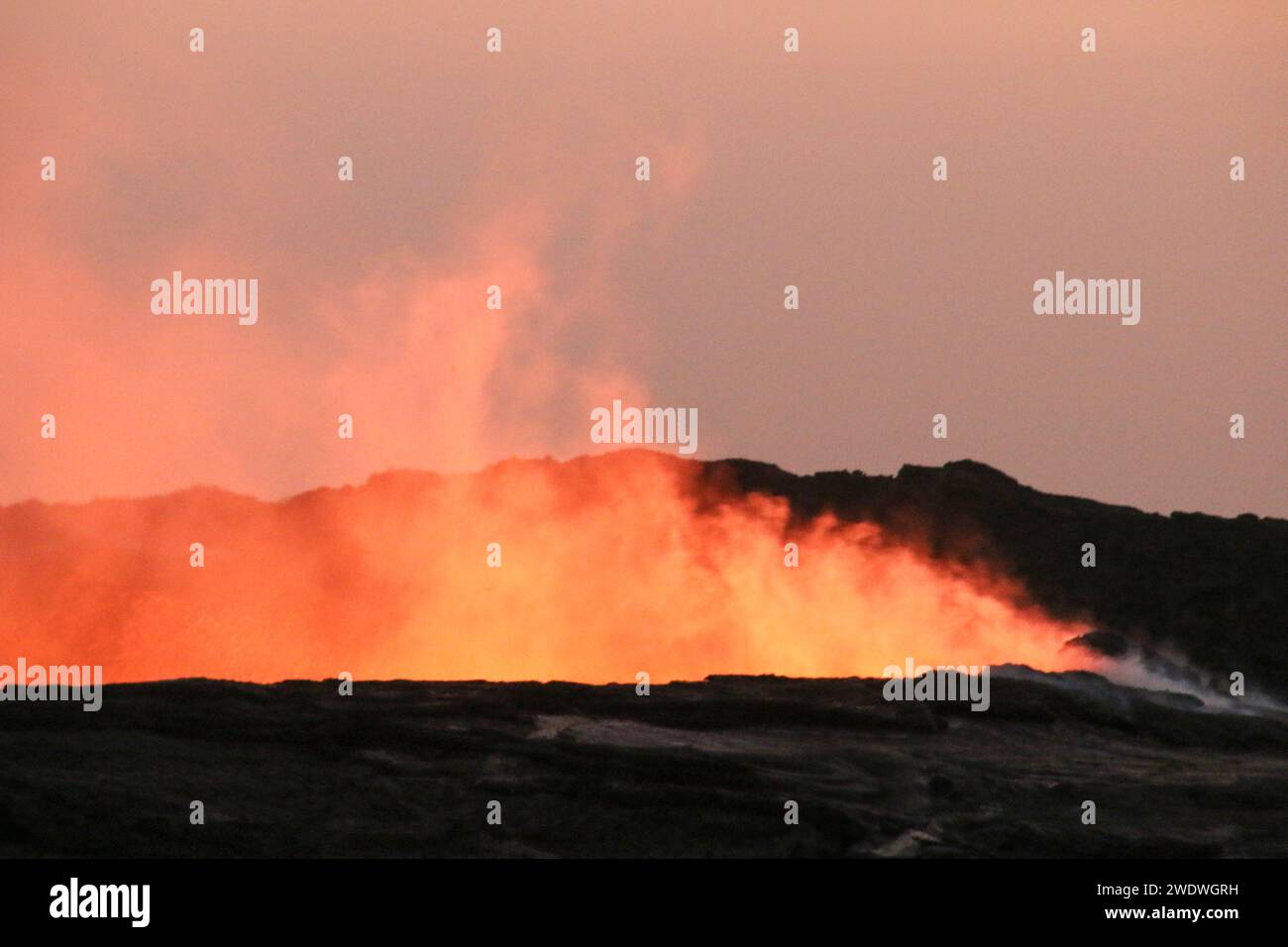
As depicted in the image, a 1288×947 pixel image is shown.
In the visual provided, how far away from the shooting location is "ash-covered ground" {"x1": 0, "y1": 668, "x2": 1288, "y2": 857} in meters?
44.4

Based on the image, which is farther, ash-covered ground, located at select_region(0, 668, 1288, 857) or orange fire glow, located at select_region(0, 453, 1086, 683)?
orange fire glow, located at select_region(0, 453, 1086, 683)

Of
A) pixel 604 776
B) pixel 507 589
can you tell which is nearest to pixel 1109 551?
pixel 507 589

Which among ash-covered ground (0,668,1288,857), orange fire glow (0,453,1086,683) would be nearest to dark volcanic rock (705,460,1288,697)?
orange fire glow (0,453,1086,683)

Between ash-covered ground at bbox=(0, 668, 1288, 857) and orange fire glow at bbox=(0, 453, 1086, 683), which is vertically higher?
orange fire glow at bbox=(0, 453, 1086, 683)

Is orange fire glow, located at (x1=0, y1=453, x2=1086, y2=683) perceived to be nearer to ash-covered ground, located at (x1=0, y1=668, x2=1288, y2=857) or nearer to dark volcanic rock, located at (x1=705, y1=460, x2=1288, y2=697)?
dark volcanic rock, located at (x1=705, y1=460, x2=1288, y2=697)

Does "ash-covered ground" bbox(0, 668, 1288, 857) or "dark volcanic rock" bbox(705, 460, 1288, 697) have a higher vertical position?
"dark volcanic rock" bbox(705, 460, 1288, 697)

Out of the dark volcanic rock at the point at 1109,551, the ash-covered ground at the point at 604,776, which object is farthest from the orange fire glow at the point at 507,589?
the ash-covered ground at the point at 604,776

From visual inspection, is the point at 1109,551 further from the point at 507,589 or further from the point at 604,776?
the point at 604,776

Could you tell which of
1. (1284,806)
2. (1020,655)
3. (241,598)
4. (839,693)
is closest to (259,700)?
(839,693)

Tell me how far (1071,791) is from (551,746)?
36.4 feet

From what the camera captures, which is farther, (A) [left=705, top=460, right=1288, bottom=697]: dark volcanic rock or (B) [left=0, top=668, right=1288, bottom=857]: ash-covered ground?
(A) [left=705, top=460, right=1288, bottom=697]: dark volcanic rock

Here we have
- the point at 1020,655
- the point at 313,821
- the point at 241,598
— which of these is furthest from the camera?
the point at 241,598

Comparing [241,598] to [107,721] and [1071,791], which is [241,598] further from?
→ [1071,791]
